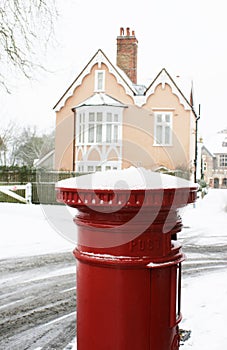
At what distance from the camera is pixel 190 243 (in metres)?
9.21

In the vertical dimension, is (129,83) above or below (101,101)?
above

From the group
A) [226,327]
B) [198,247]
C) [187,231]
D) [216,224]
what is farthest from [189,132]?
[226,327]

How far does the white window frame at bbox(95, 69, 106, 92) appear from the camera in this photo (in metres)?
23.2

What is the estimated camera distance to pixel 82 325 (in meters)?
1.50

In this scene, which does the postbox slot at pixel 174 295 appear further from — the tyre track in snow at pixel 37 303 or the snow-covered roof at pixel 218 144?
the snow-covered roof at pixel 218 144

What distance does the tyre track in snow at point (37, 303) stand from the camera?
376 cm

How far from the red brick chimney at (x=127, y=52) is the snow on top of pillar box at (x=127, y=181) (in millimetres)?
22943

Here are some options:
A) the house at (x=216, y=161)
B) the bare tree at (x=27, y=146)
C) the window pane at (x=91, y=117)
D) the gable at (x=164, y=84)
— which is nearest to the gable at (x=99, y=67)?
the gable at (x=164, y=84)

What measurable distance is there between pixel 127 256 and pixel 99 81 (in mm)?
22603

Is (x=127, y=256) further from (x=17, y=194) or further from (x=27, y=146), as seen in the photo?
(x=27, y=146)

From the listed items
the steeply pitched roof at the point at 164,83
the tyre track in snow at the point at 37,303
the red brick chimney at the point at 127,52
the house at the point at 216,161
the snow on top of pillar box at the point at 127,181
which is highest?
the red brick chimney at the point at 127,52

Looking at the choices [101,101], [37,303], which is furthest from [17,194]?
[37,303]

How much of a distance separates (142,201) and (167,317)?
407 mm

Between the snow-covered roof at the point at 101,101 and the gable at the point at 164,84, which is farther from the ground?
the gable at the point at 164,84
